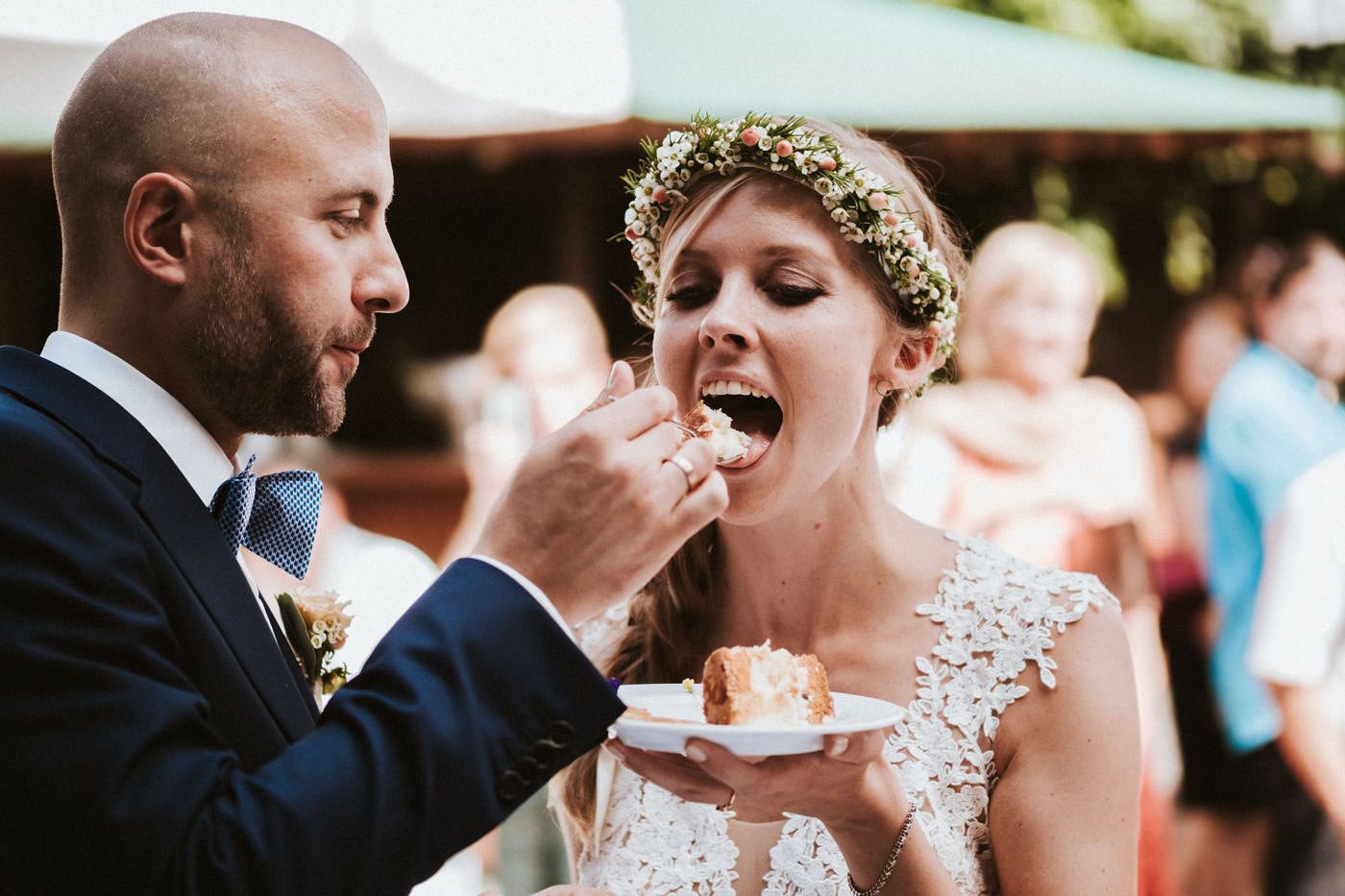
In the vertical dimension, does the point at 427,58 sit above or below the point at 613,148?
above

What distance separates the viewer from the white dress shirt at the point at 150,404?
1.76 meters

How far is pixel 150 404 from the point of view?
1.78 meters

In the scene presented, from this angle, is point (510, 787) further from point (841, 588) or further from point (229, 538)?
point (841, 588)

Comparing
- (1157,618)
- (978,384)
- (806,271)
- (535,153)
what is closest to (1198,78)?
(978,384)

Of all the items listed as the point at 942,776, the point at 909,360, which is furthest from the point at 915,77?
the point at 942,776

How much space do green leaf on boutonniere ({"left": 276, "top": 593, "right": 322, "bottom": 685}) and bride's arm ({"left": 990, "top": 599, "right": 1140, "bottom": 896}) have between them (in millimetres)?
1286

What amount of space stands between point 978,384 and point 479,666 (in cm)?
484

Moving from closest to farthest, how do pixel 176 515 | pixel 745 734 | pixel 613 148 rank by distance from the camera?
pixel 176 515, pixel 745 734, pixel 613 148

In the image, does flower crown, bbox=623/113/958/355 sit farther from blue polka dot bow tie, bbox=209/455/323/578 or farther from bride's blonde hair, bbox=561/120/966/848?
blue polka dot bow tie, bbox=209/455/323/578

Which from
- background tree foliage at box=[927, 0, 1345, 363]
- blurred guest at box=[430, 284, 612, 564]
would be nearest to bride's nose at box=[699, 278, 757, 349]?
blurred guest at box=[430, 284, 612, 564]

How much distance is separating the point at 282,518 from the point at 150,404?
337 millimetres

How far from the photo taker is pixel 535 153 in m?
6.28

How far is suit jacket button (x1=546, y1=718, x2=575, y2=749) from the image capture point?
5.27 feet

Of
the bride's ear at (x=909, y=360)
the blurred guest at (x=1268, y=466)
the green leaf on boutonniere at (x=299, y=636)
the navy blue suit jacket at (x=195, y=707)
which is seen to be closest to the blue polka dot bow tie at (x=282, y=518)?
the green leaf on boutonniere at (x=299, y=636)
